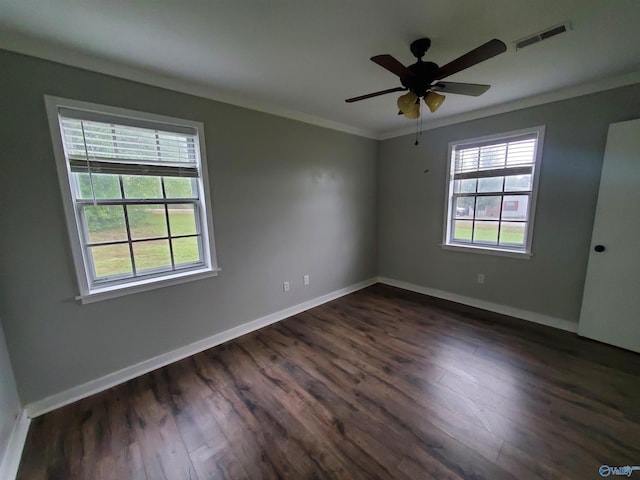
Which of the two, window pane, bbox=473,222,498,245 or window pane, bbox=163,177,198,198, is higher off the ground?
window pane, bbox=163,177,198,198

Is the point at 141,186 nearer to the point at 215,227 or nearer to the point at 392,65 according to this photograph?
the point at 215,227

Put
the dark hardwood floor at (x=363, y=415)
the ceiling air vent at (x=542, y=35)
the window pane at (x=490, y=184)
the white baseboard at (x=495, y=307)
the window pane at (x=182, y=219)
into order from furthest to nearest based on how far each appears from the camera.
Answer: the window pane at (x=490, y=184), the white baseboard at (x=495, y=307), the window pane at (x=182, y=219), the ceiling air vent at (x=542, y=35), the dark hardwood floor at (x=363, y=415)

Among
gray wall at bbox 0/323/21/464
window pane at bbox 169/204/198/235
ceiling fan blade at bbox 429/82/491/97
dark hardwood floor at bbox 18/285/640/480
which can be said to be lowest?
dark hardwood floor at bbox 18/285/640/480

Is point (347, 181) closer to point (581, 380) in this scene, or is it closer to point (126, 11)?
point (126, 11)

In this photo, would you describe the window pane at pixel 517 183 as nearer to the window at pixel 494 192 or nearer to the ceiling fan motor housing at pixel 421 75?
the window at pixel 494 192

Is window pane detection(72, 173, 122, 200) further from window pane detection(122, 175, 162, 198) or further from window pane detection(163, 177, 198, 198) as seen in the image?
window pane detection(163, 177, 198, 198)

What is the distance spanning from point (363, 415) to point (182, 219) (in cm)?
222

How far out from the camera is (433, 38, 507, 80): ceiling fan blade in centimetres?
126

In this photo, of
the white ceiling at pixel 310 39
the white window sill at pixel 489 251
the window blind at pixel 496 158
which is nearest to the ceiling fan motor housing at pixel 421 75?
the white ceiling at pixel 310 39

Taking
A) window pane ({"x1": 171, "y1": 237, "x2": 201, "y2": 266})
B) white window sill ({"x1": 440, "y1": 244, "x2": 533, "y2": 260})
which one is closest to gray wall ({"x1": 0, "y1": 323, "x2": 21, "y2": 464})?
window pane ({"x1": 171, "y1": 237, "x2": 201, "y2": 266})

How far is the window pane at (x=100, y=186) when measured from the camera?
1.84 meters

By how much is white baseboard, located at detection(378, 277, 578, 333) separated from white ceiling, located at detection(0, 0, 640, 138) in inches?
94.1


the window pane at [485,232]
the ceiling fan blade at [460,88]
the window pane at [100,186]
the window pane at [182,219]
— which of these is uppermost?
the ceiling fan blade at [460,88]

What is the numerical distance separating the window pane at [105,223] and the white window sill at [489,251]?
3756 mm
